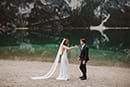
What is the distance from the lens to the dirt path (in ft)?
8.50

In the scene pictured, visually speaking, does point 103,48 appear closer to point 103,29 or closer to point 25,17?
point 103,29

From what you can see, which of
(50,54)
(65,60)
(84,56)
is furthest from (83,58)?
(50,54)

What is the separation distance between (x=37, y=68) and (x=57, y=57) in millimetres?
207

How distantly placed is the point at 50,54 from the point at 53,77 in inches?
8.2

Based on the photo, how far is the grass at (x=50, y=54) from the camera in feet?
8.59

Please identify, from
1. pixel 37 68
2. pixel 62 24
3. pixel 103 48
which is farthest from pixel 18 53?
pixel 103 48

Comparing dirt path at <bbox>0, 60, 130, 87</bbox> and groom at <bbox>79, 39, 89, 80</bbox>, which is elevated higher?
groom at <bbox>79, 39, 89, 80</bbox>

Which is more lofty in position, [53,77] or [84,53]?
[84,53]

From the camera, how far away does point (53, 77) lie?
2668 mm

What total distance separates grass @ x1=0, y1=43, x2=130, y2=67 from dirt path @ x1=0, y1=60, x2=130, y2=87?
0.15 feet

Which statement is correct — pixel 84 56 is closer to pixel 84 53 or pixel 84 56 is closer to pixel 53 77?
pixel 84 53

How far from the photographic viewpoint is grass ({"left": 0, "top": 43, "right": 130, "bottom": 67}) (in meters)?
2.62

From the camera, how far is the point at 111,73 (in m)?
2.61

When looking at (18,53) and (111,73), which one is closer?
(111,73)
